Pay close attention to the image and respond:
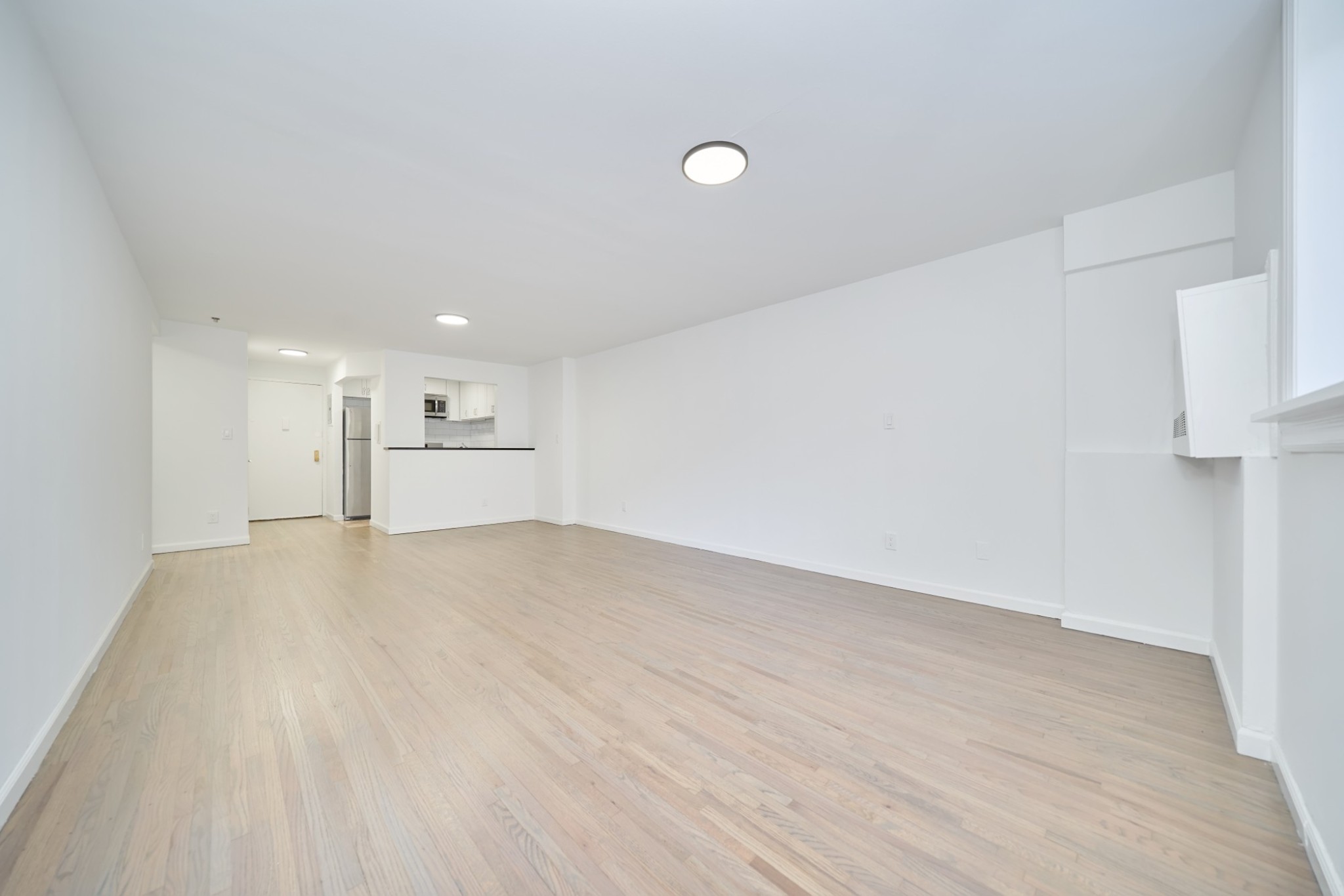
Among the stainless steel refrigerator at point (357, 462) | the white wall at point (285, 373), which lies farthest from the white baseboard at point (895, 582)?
the white wall at point (285, 373)

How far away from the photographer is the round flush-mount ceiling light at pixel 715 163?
211 cm

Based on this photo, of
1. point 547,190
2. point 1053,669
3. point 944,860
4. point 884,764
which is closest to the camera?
point 944,860

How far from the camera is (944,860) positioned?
1.20 metres

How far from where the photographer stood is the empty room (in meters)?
1.30

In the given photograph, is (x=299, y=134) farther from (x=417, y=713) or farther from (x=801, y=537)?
(x=801, y=537)

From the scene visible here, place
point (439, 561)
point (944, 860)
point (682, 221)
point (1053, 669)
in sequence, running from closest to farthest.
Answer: point (944, 860)
point (1053, 669)
point (682, 221)
point (439, 561)

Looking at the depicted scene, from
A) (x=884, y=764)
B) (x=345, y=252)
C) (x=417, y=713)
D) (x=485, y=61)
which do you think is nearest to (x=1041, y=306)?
(x=884, y=764)

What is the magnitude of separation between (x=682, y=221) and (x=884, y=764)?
9.04 ft

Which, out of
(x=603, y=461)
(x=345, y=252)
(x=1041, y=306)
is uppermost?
(x=345, y=252)

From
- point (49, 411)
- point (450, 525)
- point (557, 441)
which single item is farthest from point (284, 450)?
point (49, 411)

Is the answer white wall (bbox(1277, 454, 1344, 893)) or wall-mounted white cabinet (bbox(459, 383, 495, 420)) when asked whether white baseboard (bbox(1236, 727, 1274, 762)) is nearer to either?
white wall (bbox(1277, 454, 1344, 893))

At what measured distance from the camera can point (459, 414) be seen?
812 cm

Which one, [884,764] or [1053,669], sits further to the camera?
[1053,669]

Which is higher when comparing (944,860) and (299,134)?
(299,134)
